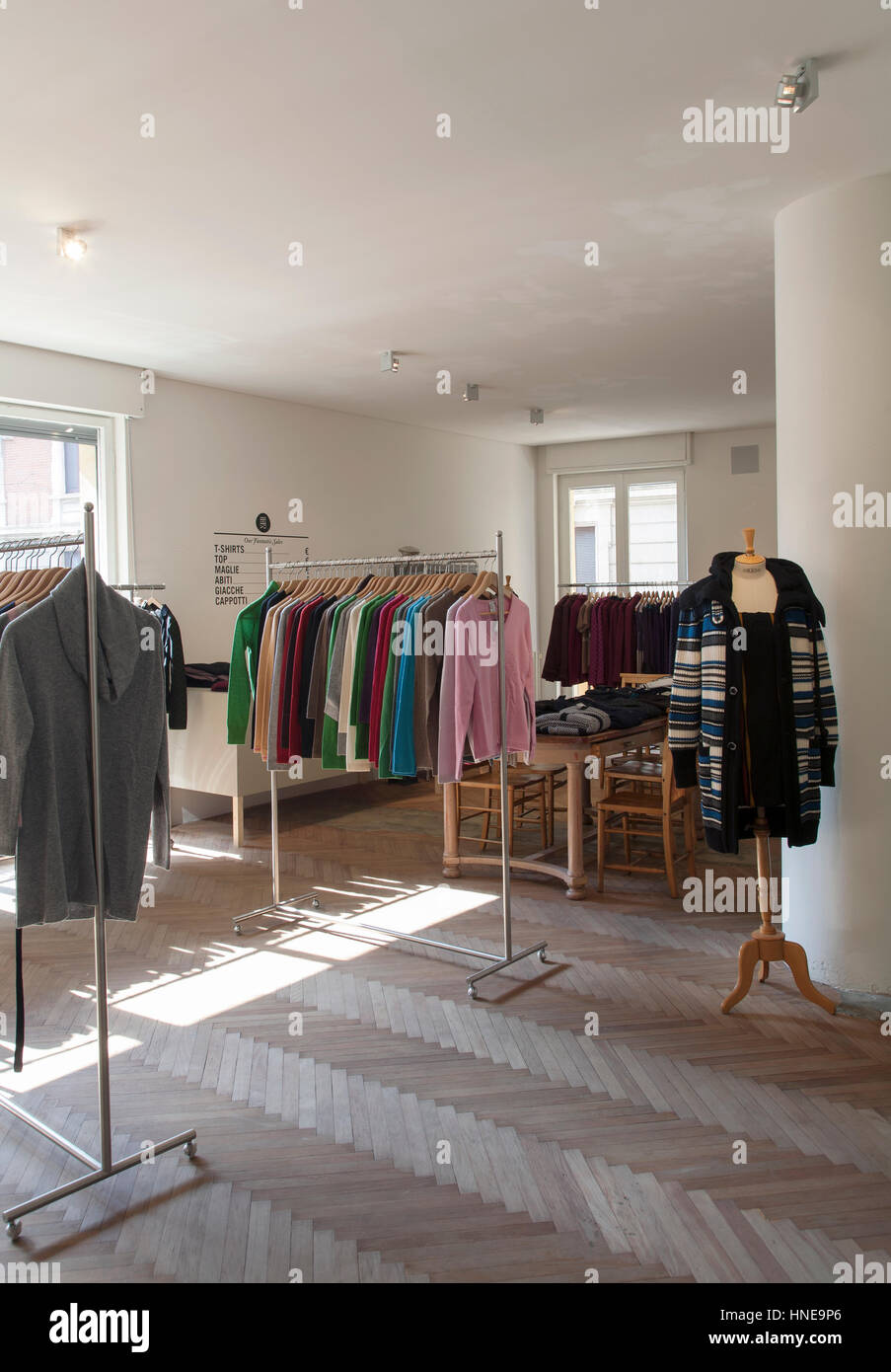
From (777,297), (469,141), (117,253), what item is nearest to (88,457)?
(117,253)

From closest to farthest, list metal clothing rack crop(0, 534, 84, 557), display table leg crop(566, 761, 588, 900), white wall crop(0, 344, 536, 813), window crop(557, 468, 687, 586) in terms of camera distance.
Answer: metal clothing rack crop(0, 534, 84, 557)
display table leg crop(566, 761, 588, 900)
white wall crop(0, 344, 536, 813)
window crop(557, 468, 687, 586)

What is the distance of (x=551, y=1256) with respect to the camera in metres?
2.45

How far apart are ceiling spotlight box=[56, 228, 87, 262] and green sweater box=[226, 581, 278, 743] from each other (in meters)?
1.62

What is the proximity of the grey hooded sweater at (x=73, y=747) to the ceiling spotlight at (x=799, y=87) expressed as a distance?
2.52m

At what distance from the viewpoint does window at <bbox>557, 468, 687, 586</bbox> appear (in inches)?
413

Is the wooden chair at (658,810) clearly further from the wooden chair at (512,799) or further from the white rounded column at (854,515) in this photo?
the white rounded column at (854,515)

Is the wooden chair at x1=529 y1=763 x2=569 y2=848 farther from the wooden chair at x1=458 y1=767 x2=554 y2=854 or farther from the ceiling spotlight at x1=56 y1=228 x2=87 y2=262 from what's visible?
the ceiling spotlight at x1=56 y1=228 x2=87 y2=262

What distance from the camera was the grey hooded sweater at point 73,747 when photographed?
2701 millimetres

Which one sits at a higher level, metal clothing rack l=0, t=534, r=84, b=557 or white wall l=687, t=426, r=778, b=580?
white wall l=687, t=426, r=778, b=580

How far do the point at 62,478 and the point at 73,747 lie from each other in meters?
4.43

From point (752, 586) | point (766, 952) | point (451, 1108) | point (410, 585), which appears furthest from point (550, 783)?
point (451, 1108)

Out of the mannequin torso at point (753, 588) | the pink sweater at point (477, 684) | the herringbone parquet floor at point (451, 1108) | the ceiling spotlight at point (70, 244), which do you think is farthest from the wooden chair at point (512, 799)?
the ceiling spotlight at point (70, 244)

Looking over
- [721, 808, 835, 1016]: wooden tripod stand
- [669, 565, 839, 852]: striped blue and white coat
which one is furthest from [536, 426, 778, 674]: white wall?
[721, 808, 835, 1016]: wooden tripod stand
